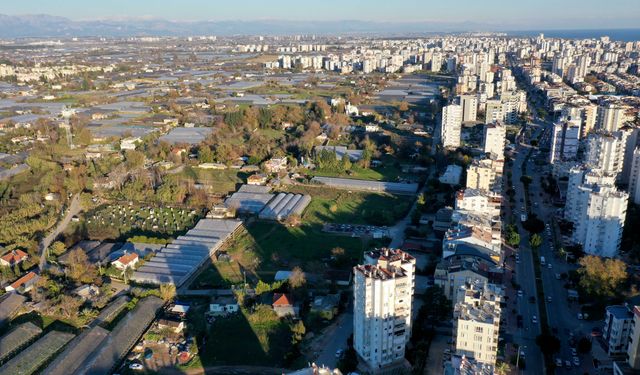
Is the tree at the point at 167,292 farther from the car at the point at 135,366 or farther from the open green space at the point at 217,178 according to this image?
the open green space at the point at 217,178

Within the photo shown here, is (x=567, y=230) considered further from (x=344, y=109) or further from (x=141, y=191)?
(x=344, y=109)

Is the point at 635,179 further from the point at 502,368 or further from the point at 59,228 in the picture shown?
the point at 59,228

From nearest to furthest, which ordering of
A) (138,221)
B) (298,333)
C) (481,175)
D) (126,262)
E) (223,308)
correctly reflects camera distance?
(298,333)
(223,308)
(126,262)
(138,221)
(481,175)

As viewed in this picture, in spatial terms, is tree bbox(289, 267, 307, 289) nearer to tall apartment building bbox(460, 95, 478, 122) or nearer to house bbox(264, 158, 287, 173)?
house bbox(264, 158, 287, 173)

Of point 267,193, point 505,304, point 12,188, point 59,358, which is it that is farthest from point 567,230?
point 12,188

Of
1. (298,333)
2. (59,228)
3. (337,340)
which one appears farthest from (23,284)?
(337,340)

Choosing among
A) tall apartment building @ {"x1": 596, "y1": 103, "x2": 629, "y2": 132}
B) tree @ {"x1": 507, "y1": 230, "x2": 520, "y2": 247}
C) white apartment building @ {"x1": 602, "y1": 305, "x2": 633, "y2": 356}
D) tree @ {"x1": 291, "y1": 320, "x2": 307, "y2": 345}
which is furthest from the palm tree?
tall apartment building @ {"x1": 596, "y1": 103, "x2": 629, "y2": 132}
